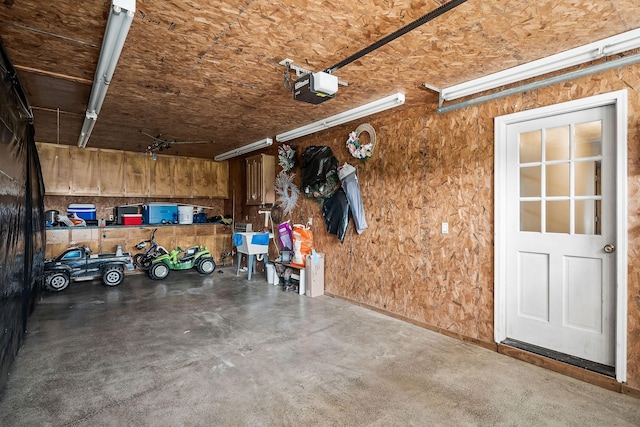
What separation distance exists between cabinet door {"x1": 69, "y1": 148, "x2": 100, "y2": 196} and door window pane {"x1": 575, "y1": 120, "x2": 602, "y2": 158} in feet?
24.3

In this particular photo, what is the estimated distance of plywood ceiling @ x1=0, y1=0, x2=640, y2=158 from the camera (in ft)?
6.59

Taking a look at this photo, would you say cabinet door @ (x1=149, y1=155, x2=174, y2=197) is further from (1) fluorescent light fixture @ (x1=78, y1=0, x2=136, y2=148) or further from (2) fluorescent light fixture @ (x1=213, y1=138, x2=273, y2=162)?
(1) fluorescent light fixture @ (x1=78, y1=0, x2=136, y2=148)

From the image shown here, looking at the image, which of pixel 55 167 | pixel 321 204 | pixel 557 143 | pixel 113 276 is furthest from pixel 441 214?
pixel 55 167

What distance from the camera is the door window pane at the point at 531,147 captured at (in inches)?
114

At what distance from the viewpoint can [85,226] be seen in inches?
238

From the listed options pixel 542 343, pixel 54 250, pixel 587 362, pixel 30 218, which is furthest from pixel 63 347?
pixel 587 362

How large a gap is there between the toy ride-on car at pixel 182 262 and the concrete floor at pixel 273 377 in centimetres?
197

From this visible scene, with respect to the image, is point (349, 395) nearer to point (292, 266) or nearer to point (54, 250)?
point (292, 266)

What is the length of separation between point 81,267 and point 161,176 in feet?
8.01

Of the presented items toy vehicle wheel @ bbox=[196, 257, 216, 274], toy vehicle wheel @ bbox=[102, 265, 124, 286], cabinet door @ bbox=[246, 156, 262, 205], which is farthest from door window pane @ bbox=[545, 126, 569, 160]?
toy vehicle wheel @ bbox=[102, 265, 124, 286]

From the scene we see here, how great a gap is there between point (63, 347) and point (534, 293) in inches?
169

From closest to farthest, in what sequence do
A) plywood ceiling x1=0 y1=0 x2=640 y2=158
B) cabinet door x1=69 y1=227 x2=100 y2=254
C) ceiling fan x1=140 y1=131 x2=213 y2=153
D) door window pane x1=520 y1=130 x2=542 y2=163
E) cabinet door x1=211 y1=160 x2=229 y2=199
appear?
1. plywood ceiling x1=0 y1=0 x2=640 y2=158
2. door window pane x1=520 y1=130 x2=542 y2=163
3. ceiling fan x1=140 y1=131 x2=213 y2=153
4. cabinet door x1=69 y1=227 x2=100 y2=254
5. cabinet door x1=211 y1=160 x2=229 y2=199

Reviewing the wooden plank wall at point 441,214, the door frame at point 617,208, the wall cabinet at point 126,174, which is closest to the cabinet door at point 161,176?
the wall cabinet at point 126,174

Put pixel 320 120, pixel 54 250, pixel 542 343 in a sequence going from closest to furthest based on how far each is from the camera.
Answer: pixel 542 343 → pixel 320 120 → pixel 54 250
